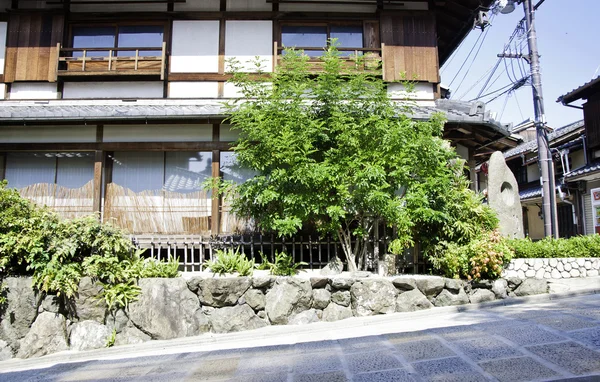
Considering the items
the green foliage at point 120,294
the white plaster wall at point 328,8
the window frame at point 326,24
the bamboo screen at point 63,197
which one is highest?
the white plaster wall at point 328,8

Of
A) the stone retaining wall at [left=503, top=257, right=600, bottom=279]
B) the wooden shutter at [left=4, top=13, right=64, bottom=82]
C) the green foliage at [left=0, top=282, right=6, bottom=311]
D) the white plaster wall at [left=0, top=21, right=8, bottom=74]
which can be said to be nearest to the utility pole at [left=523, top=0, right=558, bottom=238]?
the stone retaining wall at [left=503, top=257, right=600, bottom=279]

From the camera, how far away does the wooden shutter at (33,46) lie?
37.6 ft

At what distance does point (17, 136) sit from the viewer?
10.9 m

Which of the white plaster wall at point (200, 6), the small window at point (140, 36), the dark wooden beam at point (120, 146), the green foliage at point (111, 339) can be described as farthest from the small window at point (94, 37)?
the green foliage at point (111, 339)

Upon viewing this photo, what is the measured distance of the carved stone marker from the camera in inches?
427

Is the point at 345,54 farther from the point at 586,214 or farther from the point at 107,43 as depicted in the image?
the point at 586,214

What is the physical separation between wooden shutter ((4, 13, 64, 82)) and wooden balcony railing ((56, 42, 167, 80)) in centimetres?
30

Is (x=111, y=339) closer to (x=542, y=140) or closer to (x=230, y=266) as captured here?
(x=230, y=266)

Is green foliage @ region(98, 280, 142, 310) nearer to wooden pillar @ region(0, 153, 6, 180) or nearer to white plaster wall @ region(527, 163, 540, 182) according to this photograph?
wooden pillar @ region(0, 153, 6, 180)

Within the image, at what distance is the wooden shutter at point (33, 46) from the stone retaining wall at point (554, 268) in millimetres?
12927

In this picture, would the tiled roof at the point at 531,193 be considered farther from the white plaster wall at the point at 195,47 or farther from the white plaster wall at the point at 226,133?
the white plaster wall at the point at 195,47

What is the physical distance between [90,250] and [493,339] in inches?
292

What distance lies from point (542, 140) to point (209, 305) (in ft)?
35.5

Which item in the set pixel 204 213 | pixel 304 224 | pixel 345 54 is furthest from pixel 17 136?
pixel 345 54
